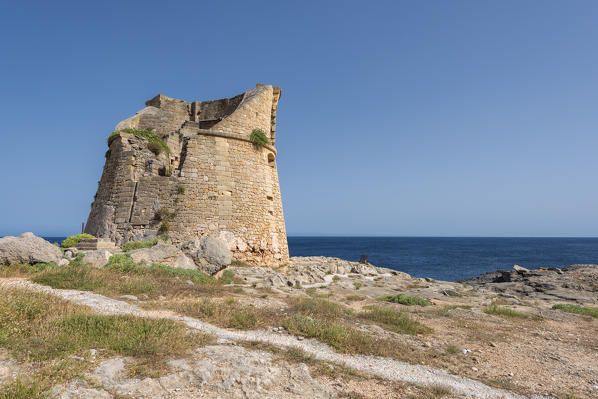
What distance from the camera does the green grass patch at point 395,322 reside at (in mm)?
7078

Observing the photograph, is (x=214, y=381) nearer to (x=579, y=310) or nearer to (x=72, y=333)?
(x=72, y=333)

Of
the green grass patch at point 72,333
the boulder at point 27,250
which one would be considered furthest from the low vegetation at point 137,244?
the green grass patch at point 72,333

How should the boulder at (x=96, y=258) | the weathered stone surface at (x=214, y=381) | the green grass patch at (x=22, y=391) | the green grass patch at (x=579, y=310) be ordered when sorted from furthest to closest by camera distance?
the green grass patch at (x=579, y=310), the boulder at (x=96, y=258), the weathered stone surface at (x=214, y=381), the green grass patch at (x=22, y=391)

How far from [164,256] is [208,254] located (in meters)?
1.49

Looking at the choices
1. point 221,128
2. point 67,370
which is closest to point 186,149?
point 221,128

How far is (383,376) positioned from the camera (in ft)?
15.2

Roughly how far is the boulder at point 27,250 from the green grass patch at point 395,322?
8858 millimetres

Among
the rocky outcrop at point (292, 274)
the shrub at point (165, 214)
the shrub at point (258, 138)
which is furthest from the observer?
the shrub at point (258, 138)

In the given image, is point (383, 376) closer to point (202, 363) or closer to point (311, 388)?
point (311, 388)

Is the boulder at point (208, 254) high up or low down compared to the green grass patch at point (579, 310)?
up

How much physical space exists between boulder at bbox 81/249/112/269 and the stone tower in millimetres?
3770

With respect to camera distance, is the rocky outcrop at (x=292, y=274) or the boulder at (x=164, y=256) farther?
the rocky outcrop at (x=292, y=274)

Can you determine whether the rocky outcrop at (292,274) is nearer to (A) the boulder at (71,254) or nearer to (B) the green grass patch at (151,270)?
(B) the green grass patch at (151,270)

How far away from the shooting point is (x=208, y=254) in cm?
1206
